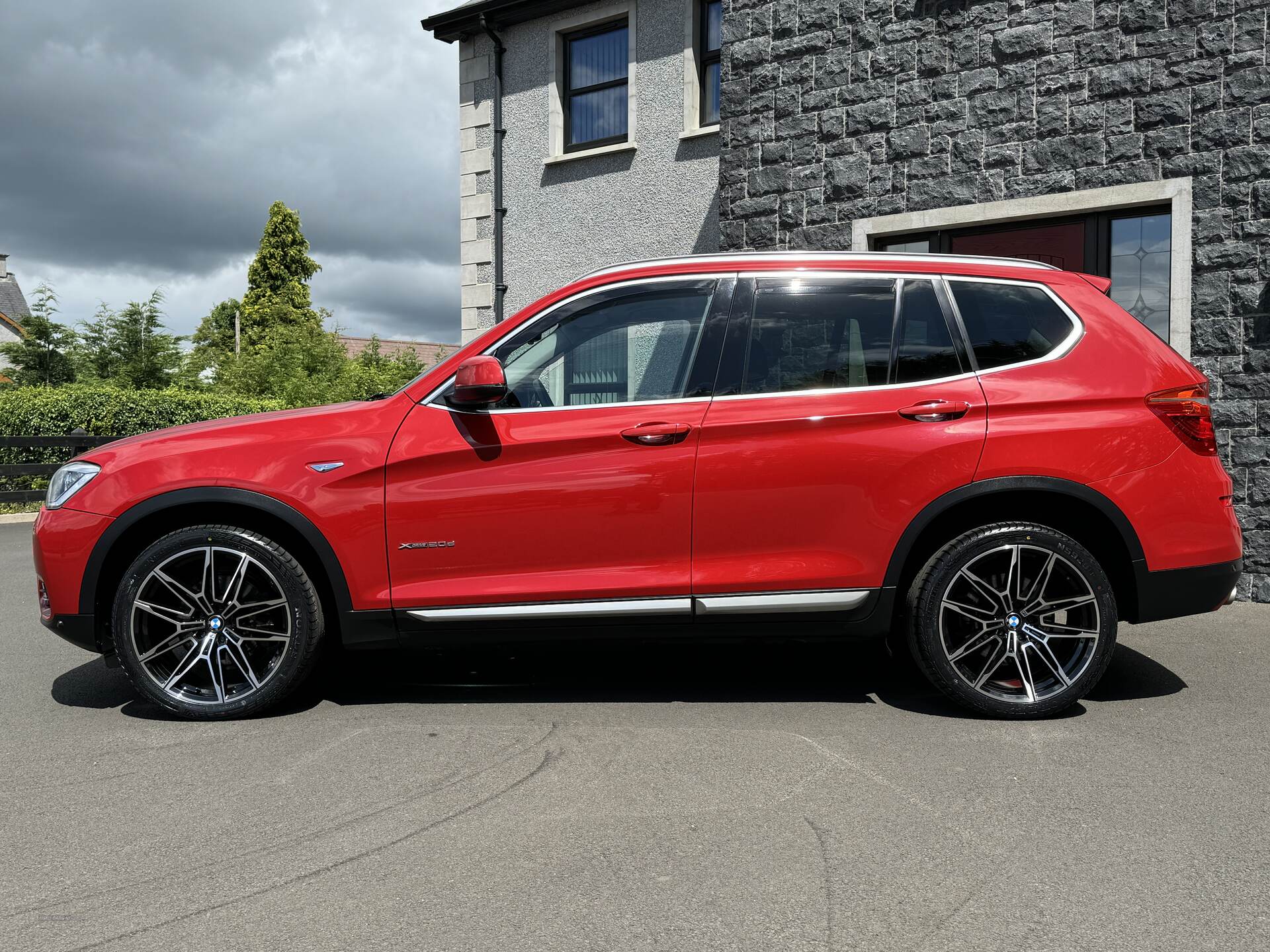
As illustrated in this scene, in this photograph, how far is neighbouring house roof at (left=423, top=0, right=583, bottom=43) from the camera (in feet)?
44.6

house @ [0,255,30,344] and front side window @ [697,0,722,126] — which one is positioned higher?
house @ [0,255,30,344]

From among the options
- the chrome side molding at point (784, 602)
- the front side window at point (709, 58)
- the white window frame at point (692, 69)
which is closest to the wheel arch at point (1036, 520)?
the chrome side molding at point (784, 602)

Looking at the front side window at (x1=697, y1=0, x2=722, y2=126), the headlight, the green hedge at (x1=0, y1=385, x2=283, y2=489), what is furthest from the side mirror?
the green hedge at (x1=0, y1=385, x2=283, y2=489)

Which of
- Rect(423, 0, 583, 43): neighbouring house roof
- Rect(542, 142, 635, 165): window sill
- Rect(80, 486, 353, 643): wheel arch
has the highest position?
Rect(423, 0, 583, 43): neighbouring house roof

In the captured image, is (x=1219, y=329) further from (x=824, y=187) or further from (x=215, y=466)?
(x=215, y=466)

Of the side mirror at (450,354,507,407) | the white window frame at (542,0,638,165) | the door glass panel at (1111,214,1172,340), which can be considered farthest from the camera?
the white window frame at (542,0,638,165)

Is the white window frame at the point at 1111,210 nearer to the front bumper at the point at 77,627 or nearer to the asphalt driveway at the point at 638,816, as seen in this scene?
the asphalt driveway at the point at 638,816

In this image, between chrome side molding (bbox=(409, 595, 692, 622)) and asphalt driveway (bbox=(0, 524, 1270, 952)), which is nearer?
asphalt driveway (bbox=(0, 524, 1270, 952))

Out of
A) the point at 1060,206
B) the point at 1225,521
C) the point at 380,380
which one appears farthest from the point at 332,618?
the point at 380,380

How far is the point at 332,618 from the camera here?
4359 mm

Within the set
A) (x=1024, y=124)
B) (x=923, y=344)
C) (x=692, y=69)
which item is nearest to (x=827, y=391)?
(x=923, y=344)

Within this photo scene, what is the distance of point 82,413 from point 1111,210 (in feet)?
48.0

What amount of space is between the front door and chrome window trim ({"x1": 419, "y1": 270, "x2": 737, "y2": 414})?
0.5 inches

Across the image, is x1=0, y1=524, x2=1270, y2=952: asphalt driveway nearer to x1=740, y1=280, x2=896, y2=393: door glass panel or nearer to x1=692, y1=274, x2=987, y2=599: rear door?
x1=692, y1=274, x2=987, y2=599: rear door
